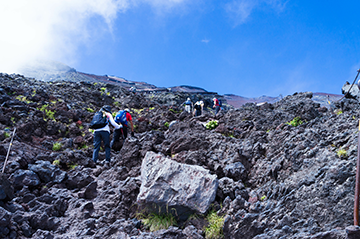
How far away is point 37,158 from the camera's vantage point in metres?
7.91

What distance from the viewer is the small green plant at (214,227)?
455 centimetres

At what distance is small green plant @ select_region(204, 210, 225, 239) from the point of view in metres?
4.55

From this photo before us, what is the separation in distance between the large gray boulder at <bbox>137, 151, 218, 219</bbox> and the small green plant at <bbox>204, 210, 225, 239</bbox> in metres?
0.21

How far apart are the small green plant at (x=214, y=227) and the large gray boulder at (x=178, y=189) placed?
21 cm

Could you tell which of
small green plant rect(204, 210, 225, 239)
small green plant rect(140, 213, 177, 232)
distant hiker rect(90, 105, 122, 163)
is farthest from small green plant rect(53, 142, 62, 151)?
small green plant rect(204, 210, 225, 239)

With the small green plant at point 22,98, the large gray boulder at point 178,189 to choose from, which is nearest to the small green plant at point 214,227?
the large gray boulder at point 178,189

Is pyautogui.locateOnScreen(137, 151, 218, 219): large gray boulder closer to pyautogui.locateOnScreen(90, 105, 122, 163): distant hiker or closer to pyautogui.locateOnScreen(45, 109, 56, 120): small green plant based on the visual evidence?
pyautogui.locateOnScreen(90, 105, 122, 163): distant hiker

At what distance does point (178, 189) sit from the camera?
5168mm

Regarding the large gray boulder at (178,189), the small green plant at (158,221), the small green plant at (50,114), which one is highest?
the small green plant at (50,114)

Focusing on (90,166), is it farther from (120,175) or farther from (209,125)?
(209,125)

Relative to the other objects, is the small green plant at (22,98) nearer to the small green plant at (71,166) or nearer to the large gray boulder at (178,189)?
the small green plant at (71,166)

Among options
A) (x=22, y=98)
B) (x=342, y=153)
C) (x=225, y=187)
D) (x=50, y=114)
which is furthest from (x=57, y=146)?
(x=342, y=153)

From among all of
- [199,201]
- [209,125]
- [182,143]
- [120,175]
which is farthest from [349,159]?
[209,125]

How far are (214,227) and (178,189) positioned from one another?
3.54 feet
